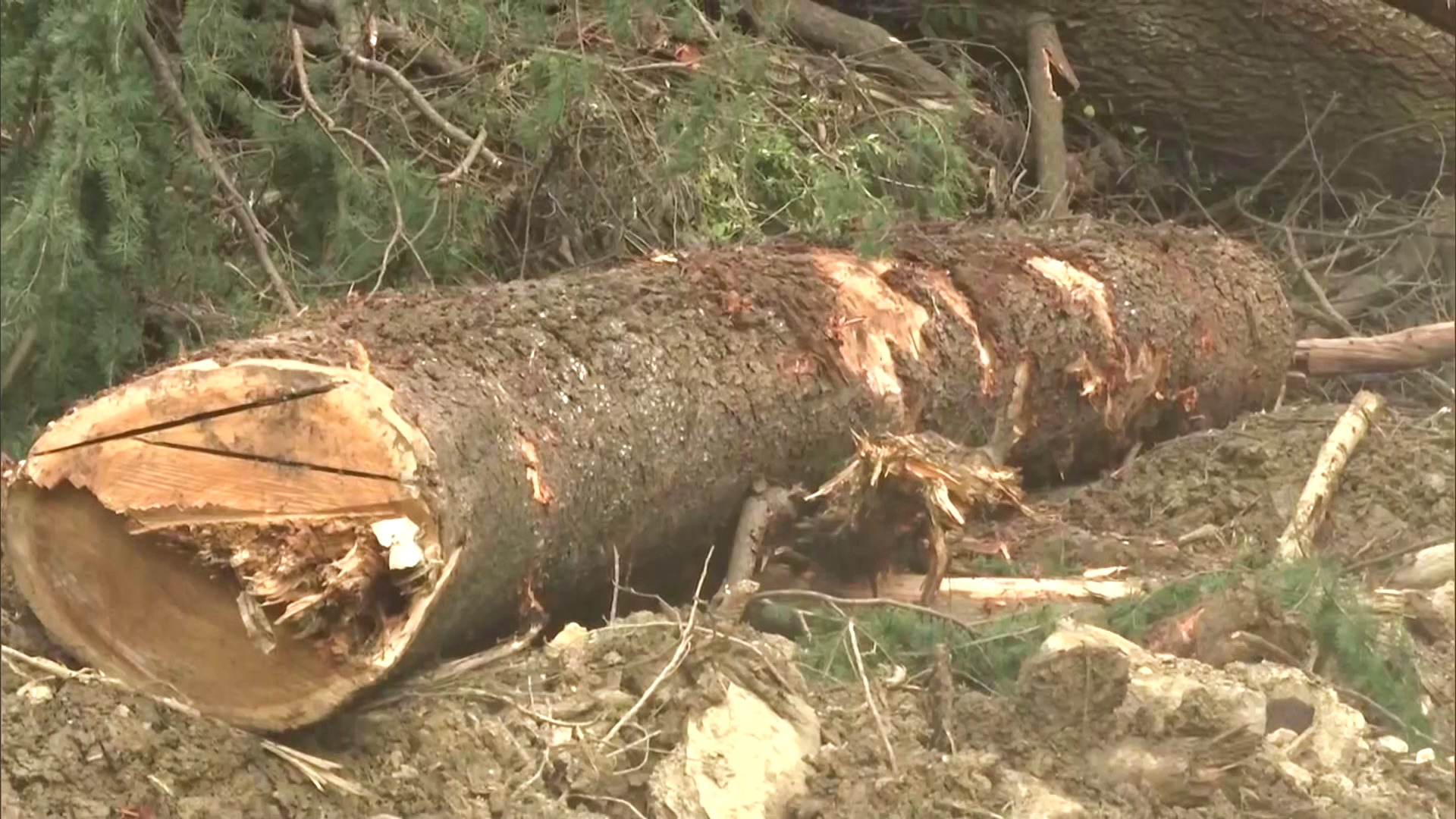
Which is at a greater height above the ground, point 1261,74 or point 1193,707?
point 1261,74

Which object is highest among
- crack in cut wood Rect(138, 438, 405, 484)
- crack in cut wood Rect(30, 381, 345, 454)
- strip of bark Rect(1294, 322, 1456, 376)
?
crack in cut wood Rect(30, 381, 345, 454)

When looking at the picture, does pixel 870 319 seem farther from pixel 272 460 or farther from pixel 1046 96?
pixel 1046 96

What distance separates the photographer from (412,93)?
3.38 metres

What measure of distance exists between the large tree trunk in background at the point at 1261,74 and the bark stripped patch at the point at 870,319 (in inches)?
60.5

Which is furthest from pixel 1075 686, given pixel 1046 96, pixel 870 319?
pixel 1046 96

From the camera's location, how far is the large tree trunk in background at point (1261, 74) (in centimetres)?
440

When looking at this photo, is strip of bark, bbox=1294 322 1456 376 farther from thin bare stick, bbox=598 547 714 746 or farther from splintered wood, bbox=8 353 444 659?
splintered wood, bbox=8 353 444 659

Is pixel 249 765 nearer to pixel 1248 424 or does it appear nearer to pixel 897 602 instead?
pixel 897 602

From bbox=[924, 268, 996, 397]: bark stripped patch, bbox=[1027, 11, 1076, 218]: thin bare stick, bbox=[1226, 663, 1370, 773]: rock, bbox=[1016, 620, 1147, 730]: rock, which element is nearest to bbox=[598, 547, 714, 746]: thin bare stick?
bbox=[1016, 620, 1147, 730]: rock

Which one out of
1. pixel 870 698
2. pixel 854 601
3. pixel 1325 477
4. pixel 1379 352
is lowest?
pixel 1379 352

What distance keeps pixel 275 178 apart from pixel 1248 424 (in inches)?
93.1

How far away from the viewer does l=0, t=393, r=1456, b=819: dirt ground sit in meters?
2.14

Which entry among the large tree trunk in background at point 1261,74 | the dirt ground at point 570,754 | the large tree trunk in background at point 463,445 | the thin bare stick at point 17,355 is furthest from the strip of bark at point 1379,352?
the thin bare stick at point 17,355

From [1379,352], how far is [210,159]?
10.0 ft
